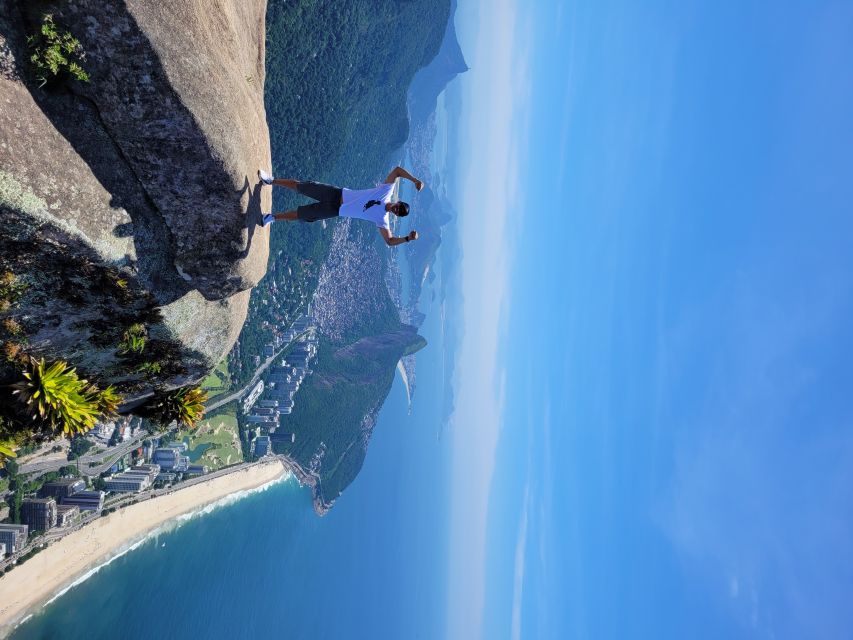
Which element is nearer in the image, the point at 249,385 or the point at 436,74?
the point at 249,385

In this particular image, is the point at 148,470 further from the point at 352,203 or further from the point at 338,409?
the point at 352,203

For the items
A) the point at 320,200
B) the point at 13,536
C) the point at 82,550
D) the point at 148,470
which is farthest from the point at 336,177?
the point at 320,200

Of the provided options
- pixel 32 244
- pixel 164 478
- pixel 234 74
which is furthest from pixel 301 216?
pixel 164 478

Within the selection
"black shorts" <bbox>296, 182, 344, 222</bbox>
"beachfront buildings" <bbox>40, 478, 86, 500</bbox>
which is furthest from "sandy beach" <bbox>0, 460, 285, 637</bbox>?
"black shorts" <bbox>296, 182, 344, 222</bbox>

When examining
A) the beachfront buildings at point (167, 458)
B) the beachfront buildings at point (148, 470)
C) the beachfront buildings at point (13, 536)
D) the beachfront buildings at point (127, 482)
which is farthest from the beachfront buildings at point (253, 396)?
the beachfront buildings at point (13, 536)

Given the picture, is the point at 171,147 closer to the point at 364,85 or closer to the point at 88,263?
the point at 88,263

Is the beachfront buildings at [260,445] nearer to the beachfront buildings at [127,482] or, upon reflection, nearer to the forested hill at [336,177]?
the forested hill at [336,177]
